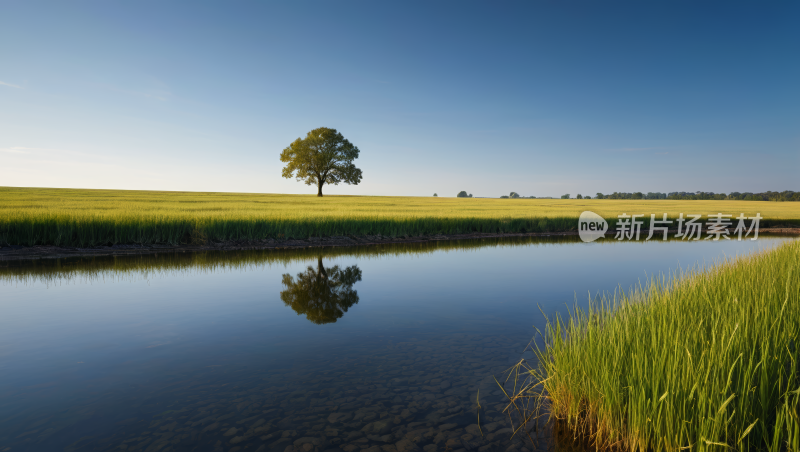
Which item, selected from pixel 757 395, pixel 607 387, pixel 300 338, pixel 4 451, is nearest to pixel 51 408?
pixel 4 451

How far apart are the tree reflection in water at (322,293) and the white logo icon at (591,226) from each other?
74.9ft

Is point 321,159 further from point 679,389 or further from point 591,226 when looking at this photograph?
point 679,389

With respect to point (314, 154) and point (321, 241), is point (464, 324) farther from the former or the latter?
point (314, 154)

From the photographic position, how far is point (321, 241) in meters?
21.1

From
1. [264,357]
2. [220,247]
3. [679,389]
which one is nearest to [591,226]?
[220,247]

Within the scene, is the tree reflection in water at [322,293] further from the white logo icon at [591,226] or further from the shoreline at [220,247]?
the white logo icon at [591,226]

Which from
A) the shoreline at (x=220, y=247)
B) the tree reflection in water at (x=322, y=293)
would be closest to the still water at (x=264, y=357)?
the tree reflection in water at (x=322, y=293)

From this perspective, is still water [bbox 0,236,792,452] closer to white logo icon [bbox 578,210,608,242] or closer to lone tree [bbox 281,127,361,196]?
white logo icon [bbox 578,210,608,242]

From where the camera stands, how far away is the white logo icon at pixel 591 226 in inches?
1213

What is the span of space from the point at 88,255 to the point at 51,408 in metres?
13.6

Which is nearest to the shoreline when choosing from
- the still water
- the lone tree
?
the still water

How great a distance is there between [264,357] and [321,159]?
68.4 meters

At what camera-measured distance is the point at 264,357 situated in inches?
230

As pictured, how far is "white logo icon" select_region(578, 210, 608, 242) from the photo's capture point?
3082cm
